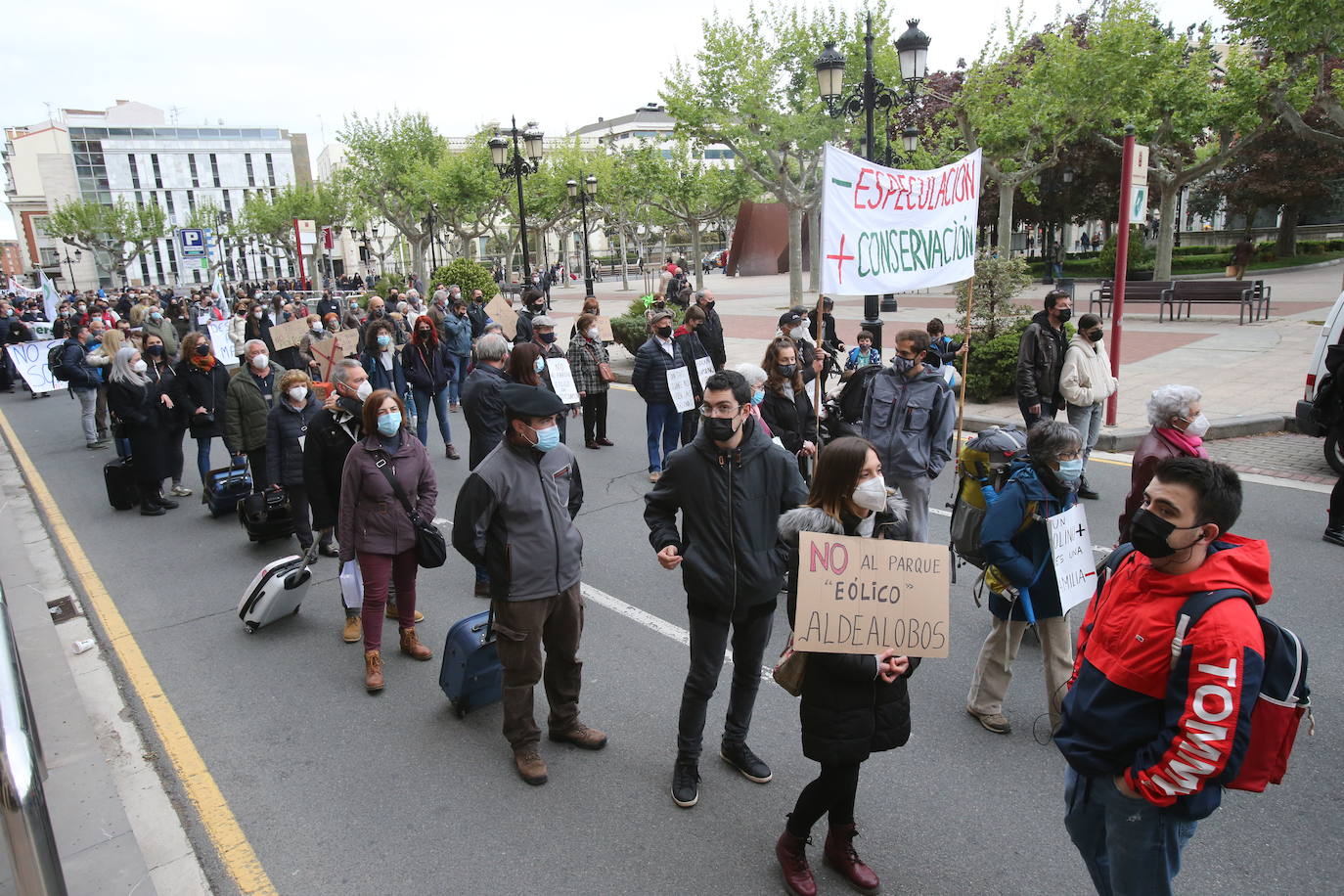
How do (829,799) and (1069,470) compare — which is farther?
(1069,470)

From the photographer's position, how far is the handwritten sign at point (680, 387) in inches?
351

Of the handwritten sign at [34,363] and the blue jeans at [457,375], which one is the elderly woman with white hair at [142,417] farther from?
the handwritten sign at [34,363]

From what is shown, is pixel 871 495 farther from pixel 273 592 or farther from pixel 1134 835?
pixel 273 592

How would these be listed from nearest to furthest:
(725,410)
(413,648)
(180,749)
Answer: (725,410) < (180,749) < (413,648)

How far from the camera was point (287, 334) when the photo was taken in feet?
38.6

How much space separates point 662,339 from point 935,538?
144 inches

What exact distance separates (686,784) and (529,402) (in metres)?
1.89

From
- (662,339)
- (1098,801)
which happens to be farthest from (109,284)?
(1098,801)

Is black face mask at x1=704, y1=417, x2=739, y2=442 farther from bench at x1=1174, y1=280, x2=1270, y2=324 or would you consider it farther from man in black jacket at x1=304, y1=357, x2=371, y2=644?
bench at x1=1174, y1=280, x2=1270, y2=324

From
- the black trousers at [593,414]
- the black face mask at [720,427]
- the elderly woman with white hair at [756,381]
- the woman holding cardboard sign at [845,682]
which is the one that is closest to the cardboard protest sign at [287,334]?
the black trousers at [593,414]

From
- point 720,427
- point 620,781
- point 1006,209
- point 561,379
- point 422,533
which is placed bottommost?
point 620,781

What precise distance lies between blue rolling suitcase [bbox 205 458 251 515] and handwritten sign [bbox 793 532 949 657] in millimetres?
7274

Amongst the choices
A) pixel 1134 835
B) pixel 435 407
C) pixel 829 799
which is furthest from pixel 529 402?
pixel 435 407

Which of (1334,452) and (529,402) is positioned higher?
(529,402)
